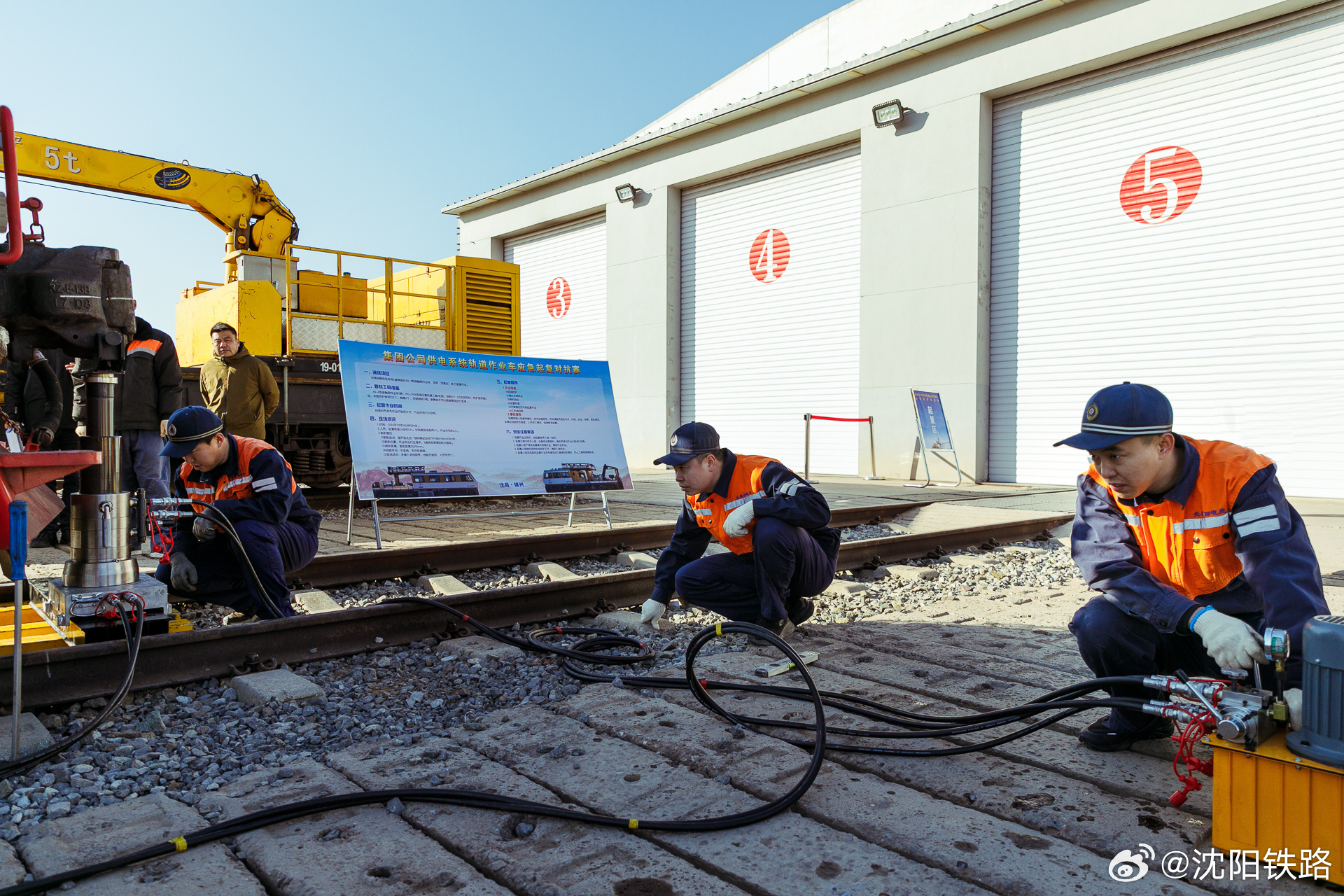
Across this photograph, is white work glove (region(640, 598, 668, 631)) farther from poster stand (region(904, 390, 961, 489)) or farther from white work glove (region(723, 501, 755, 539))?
poster stand (region(904, 390, 961, 489))

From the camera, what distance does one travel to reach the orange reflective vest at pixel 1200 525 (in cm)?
248

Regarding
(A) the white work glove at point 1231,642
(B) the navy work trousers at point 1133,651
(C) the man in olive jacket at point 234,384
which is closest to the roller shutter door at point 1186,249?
(B) the navy work trousers at point 1133,651

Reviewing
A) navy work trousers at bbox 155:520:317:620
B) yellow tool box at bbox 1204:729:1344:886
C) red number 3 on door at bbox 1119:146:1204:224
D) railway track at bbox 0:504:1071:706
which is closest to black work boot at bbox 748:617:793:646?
railway track at bbox 0:504:1071:706

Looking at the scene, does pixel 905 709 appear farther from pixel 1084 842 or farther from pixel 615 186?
pixel 615 186

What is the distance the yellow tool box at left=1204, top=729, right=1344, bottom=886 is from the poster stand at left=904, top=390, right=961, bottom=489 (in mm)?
10506

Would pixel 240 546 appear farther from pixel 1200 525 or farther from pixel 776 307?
pixel 776 307

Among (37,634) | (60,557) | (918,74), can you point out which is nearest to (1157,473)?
(37,634)

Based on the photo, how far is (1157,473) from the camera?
2557 millimetres

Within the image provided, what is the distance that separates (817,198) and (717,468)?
1243 centimetres

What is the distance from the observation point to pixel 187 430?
4.04 metres

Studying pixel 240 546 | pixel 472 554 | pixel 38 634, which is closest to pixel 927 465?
pixel 472 554

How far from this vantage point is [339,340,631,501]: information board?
6230 mm

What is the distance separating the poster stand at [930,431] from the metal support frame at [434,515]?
5.15 m

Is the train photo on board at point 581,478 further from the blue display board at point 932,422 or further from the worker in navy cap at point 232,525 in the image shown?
the blue display board at point 932,422
